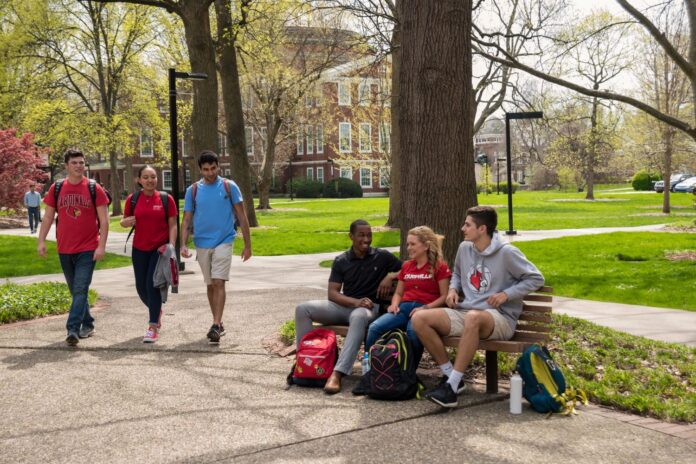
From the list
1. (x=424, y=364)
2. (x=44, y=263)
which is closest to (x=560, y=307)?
(x=424, y=364)

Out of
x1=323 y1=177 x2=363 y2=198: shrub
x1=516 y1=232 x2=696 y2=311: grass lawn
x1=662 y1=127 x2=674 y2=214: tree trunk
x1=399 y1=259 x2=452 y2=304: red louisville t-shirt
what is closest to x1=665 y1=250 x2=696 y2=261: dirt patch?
x1=516 y1=232 x2=696 y2=311: grass lawn

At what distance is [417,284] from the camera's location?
5.88m

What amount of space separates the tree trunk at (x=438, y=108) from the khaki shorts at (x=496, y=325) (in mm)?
1529

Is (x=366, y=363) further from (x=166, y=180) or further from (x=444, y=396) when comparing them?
(x=166, y=180)

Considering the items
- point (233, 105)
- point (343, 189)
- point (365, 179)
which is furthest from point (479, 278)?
point (365, 179)

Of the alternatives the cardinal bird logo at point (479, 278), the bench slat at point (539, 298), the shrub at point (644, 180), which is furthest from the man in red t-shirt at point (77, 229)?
the shrub at point (644, 180)

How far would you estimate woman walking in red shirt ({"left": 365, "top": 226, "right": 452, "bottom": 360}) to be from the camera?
227 inches

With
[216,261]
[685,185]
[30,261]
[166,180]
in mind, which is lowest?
[30,261]

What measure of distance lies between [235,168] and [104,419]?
2000 cm

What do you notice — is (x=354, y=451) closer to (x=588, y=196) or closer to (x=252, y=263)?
(x=252, y=263)

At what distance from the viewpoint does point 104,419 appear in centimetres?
496

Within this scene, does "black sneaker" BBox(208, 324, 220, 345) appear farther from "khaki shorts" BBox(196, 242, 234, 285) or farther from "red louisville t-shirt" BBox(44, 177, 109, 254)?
"red louisville t-shirt" BBox(44, 177, 109, 254)

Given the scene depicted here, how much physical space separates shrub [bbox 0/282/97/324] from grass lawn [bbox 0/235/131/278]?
15.2 ft

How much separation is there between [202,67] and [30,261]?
5.97m
